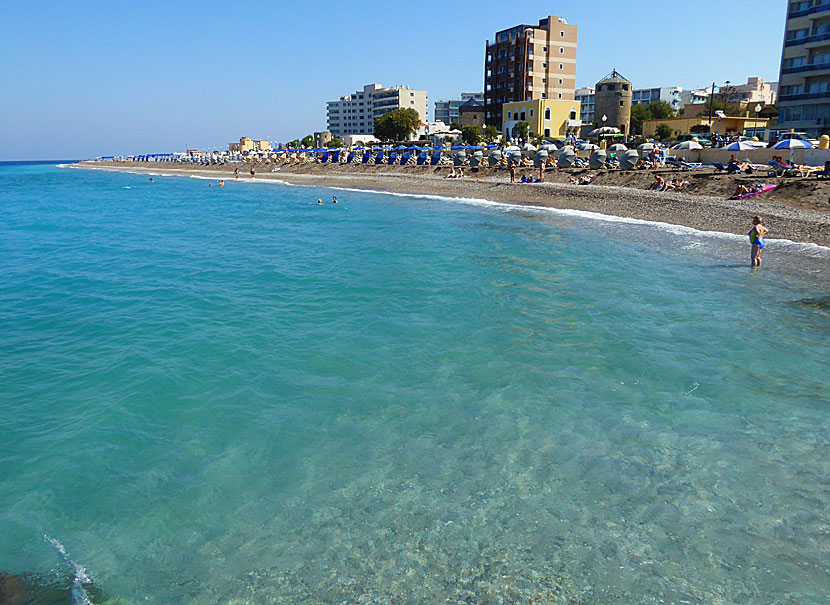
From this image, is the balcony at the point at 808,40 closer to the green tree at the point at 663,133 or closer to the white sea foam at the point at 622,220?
the green tree at the point at 663,133

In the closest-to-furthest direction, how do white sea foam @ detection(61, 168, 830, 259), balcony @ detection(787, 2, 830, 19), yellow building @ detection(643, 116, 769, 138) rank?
white sea foam @ detection(61, 168, 830, 259) < balcony @ detection(787, 2, 830, 19) < yellow building @ detection(643, 116, 769, 138)

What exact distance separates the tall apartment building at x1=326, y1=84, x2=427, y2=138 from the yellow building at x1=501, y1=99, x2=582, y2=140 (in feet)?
247

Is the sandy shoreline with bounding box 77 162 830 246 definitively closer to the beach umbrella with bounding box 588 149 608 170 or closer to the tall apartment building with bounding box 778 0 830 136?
the beach umbrella with bounding box 588 149 608 170

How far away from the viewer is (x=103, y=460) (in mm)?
7465

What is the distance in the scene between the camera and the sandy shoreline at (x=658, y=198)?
72.8 ft

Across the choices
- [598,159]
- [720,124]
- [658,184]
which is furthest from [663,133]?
[658,184]

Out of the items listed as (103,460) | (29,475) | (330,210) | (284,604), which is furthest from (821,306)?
(330,210)

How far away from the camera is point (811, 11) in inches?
2021

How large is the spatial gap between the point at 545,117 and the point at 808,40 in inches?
1146

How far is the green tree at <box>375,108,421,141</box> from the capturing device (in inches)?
3561

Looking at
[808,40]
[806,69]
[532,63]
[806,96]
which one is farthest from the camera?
[532,63]

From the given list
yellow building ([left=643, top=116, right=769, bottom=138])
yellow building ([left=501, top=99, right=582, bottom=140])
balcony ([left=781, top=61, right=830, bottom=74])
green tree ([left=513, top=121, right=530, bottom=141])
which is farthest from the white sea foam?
yellow building ([left=643, top=116, right=769, bottom=138])

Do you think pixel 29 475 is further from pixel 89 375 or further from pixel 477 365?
pixel 477 365

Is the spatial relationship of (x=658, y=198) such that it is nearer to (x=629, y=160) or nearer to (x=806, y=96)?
(x=629, y=160)
